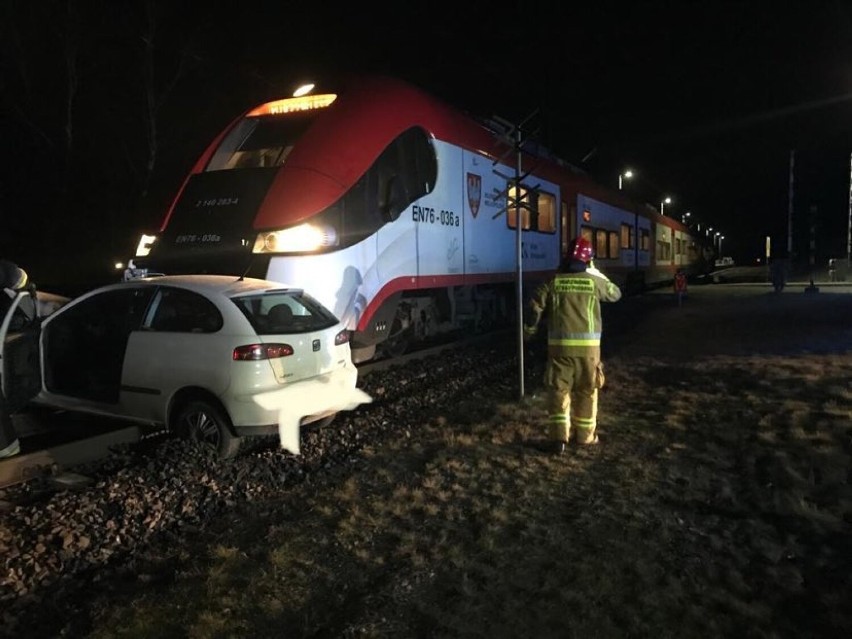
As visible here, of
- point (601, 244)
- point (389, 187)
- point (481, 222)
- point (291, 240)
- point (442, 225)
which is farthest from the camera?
point (601, 244)

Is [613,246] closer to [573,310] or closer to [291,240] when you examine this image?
[291,240]

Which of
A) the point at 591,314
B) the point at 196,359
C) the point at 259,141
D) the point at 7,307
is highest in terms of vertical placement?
the point at 259,141

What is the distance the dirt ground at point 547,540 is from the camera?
3.13 metres

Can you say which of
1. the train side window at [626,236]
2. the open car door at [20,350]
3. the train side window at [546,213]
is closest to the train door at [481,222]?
the train side window at [546,213]

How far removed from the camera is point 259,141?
29.2 feet

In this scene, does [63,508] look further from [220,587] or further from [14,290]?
[14,290]

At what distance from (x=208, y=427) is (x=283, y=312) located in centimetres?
109

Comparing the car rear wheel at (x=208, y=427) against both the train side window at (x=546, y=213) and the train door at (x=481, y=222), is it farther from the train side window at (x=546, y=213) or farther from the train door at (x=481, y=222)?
the train side window at (x=546, y=213)

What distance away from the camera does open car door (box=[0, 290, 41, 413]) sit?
5.32m

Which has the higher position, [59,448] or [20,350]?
[20,350]

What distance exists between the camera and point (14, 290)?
5.38m

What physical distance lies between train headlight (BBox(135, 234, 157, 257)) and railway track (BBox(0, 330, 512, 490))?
8.29 feet

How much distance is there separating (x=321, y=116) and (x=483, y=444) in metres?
4.63

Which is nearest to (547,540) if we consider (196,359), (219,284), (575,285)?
(575,285)
